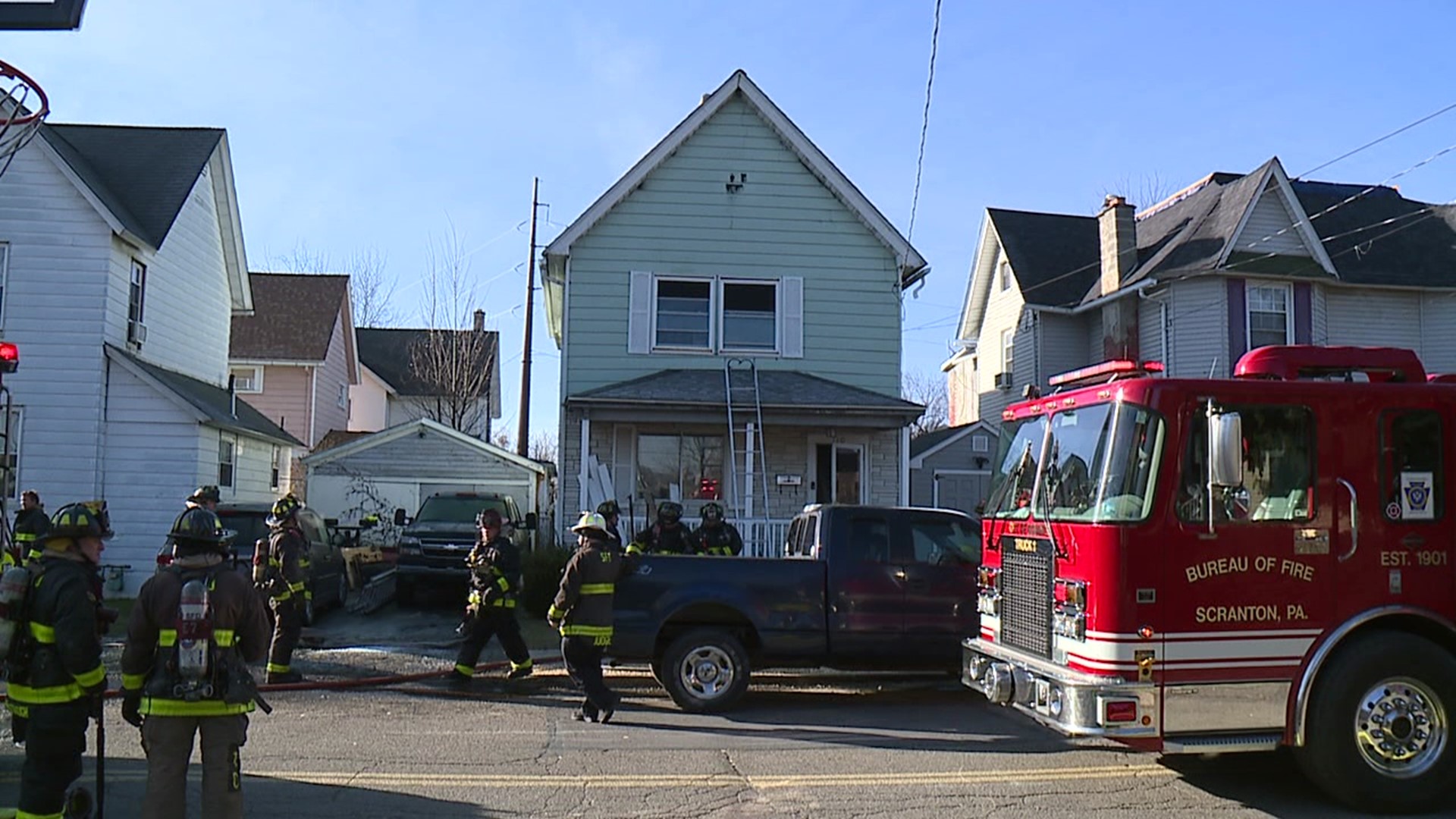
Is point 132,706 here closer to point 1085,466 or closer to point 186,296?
point 1085,466

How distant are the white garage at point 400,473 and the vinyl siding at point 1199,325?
538 inches

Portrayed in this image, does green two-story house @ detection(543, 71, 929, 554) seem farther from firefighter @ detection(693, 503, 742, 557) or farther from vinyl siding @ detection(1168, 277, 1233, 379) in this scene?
vinyl siding @ detection(1168, 277, 1233, 379)

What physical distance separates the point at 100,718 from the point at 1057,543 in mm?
5317

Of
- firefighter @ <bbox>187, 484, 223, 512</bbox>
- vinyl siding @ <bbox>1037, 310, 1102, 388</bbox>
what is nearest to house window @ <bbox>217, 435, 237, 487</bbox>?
firefighter @ <bbox>187, 484, 223, 512</bbox>

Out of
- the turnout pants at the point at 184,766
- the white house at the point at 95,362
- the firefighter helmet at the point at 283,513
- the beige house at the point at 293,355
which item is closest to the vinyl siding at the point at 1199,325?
the firefighter helmet at the point at 283,513

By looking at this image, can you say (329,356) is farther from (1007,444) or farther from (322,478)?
(1007,444)

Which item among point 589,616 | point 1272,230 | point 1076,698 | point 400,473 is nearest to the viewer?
→ point 1076,698

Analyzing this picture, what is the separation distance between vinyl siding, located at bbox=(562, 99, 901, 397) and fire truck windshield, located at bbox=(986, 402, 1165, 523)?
Answer: 34.1ft

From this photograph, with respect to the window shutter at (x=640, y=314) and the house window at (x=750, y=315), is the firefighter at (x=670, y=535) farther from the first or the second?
the house window at (x=750, y=315)

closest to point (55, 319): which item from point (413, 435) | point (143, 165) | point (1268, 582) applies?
point (143, 165)

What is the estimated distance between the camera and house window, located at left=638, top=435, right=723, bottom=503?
1795cm

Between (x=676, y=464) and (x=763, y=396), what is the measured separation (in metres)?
2.19

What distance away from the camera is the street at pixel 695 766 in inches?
259

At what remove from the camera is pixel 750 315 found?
Answer: 723 inches
